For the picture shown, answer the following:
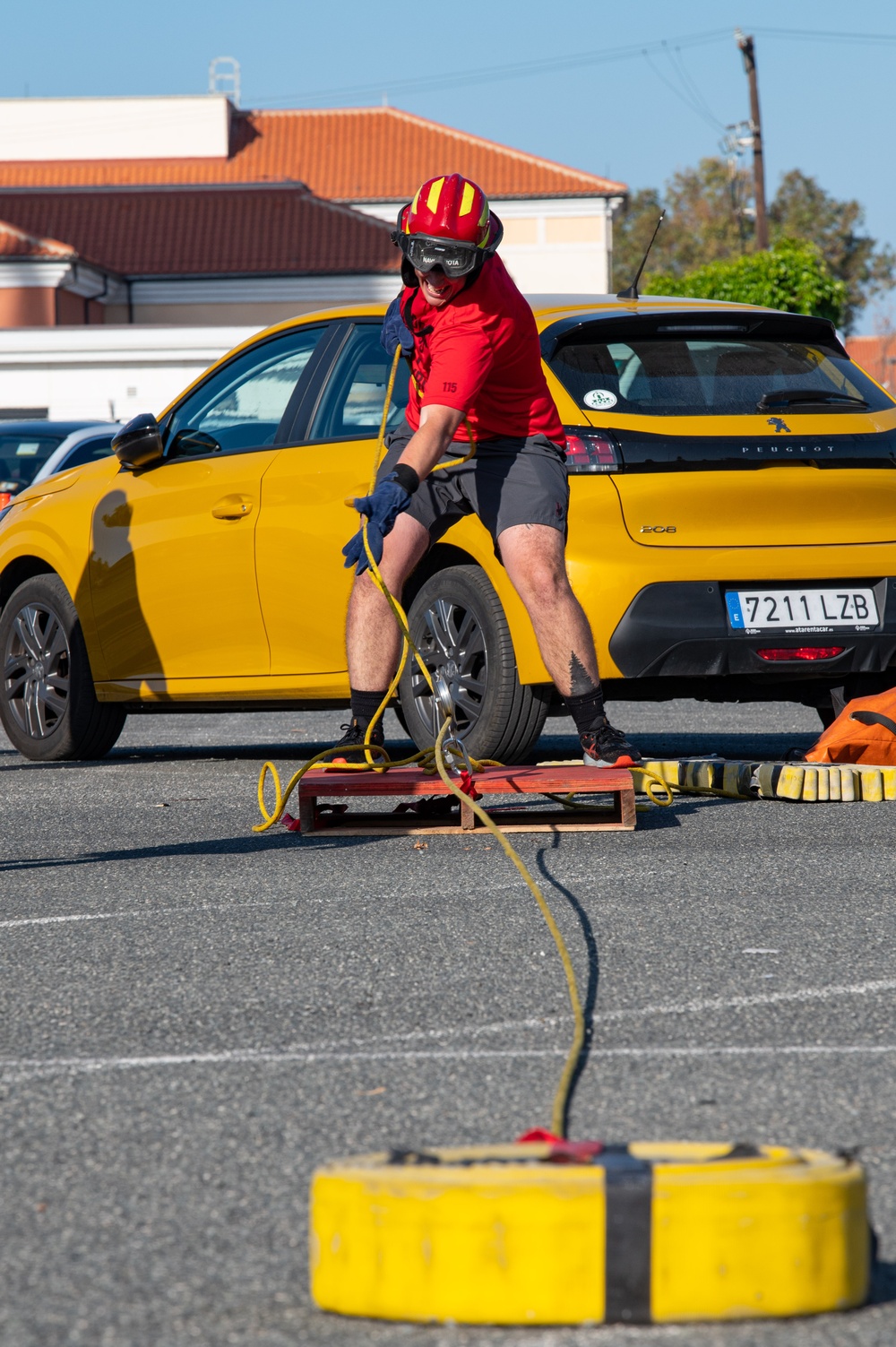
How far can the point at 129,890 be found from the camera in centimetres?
486

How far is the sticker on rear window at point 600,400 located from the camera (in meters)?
6.50

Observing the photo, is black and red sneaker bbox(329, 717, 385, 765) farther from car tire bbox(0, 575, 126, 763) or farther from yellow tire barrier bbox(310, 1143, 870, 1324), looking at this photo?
yellow tire barrier bbox(310, 1143, 870, 1324)

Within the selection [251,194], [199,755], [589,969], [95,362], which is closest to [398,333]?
[199,755]

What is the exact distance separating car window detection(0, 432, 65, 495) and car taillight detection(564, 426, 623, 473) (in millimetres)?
9743

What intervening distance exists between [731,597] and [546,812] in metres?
1.00

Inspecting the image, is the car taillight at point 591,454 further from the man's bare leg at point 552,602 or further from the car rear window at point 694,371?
the man's bare leg at point 552,602

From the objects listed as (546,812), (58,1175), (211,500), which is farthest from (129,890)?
(211,500)

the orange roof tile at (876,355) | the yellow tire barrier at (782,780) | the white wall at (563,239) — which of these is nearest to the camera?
the yellow tire barrier at (782,780)

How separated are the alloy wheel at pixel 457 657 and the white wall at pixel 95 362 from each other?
33748 millimetres

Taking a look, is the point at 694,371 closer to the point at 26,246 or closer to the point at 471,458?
the point at 471,458

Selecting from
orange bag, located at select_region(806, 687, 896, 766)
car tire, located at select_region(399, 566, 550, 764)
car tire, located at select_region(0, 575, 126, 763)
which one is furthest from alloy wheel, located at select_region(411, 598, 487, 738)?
car tire, located at select_region(0, 575, 126, 763)

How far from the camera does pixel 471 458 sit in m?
6.19

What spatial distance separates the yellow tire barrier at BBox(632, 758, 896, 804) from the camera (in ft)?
20.4

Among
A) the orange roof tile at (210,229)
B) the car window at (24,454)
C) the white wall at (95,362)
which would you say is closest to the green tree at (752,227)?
the orange roof tile at (210,229)
